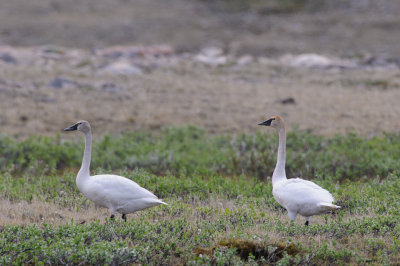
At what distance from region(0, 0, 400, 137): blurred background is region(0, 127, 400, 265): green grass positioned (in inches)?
80.7

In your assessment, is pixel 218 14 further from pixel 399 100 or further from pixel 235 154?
pixel 235 154

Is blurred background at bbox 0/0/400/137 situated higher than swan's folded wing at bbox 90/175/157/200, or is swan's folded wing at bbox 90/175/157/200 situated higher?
blurred background at bbox 0/0/400/137

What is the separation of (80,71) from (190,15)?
28003mm

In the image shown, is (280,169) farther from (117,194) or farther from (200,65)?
(200,65)

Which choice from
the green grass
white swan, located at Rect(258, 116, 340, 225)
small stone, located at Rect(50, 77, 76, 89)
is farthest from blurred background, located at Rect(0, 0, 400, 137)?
white swan, located at Rect(258, 116, 340, 225)

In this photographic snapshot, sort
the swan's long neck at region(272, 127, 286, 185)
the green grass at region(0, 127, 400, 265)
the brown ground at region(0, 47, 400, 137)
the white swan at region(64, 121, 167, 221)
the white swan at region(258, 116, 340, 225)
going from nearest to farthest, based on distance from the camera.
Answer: the green grass at region(0, 127, 400, 265) → the white swan at region(258, 116, 340, 225) → the white swan at region(64, 121, 167, 221) → the swan's long neck at region(272, 127, 286, 185) → the brown ground at region(0, 47, 400, 137)

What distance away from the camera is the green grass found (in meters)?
6.31

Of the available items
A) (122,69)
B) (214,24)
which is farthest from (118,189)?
(214,24)

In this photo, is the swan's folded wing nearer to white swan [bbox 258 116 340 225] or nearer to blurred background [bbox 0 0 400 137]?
white swan [bbox 258 116 340 225]

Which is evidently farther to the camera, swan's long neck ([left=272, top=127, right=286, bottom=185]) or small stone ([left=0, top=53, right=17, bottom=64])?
small stone ([left=0, top=53, right=17, bottom=64])

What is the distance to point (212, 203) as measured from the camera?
9023 millimetres

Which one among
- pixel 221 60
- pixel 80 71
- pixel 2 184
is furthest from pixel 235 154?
pixel 221 60

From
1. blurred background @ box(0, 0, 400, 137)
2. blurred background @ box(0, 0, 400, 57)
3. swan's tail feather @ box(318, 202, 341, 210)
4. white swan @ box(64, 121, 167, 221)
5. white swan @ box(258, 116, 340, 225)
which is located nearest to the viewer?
swan's tail feather @ box(318, 202, 341, 210)

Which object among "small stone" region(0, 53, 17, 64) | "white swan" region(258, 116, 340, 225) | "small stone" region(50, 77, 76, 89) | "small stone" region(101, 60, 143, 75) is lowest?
"white swan" region(258, 116, 340, 225)
